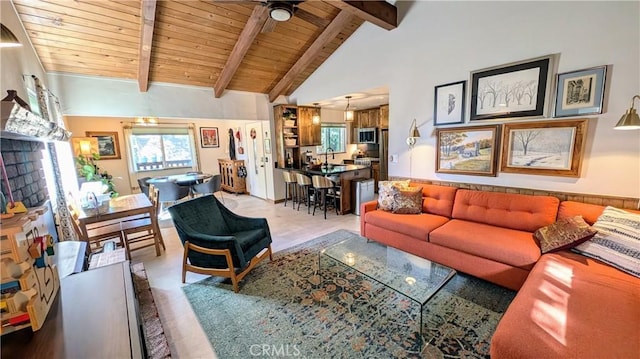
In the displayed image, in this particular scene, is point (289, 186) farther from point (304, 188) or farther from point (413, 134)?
point (413, 134)

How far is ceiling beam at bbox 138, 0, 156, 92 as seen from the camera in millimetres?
2799

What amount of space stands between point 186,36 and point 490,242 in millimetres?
4546

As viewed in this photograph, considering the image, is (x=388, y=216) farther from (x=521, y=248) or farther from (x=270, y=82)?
(x=270, y=82)

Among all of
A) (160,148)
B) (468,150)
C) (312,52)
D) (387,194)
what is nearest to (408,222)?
(387,194)

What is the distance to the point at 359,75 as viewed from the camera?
4.27m

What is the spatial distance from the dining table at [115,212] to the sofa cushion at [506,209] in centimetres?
387

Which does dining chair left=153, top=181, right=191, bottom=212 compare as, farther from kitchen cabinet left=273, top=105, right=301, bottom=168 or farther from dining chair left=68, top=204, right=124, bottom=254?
kitchen cabinet left=273, top=105, right=301, bottom=168

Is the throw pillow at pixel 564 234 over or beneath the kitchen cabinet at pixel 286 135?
beneath

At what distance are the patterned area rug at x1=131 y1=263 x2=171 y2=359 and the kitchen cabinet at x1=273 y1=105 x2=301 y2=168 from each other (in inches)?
144

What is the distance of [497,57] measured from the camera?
2.86 metres

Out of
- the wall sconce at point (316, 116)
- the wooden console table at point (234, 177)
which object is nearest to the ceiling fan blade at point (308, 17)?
the wall sconce at point (316, 116)

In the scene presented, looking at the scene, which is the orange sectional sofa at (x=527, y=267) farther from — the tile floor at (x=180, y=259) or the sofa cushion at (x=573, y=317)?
the tile floor at (x=180, y=259)
